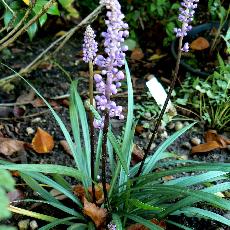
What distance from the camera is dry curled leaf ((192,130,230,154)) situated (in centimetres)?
262

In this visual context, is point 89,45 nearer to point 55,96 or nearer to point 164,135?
point 164,135

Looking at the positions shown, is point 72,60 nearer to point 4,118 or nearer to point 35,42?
point 35,42

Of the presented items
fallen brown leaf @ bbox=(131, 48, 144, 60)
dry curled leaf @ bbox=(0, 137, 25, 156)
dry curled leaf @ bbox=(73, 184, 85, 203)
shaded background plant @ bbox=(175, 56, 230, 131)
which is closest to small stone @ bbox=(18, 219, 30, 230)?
dry curled leaf @ bbox=(73, 184, 85, 203)

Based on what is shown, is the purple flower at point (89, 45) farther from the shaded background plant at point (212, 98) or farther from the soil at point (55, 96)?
the shaded background plant at point (212, 98)

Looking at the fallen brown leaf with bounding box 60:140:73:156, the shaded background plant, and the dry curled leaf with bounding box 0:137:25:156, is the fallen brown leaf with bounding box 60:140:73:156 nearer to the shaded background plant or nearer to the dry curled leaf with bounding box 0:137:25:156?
the dry curled leaf with bounding box 0:137:25:156

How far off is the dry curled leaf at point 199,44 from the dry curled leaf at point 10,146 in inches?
61.8

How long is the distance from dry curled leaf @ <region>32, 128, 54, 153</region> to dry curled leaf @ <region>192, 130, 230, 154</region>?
805 mm

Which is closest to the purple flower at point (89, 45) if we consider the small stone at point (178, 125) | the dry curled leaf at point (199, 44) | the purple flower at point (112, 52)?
the purple flower at point (112, 52)

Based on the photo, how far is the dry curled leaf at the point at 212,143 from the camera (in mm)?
2623

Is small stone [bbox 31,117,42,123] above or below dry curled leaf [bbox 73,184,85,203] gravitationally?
above

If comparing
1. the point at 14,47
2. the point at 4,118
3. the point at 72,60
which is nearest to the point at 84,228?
the point at 4,118

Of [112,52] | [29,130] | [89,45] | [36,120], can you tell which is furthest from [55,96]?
[112,52]

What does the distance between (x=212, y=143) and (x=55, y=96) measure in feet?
3.59

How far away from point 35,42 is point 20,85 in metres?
0.74
